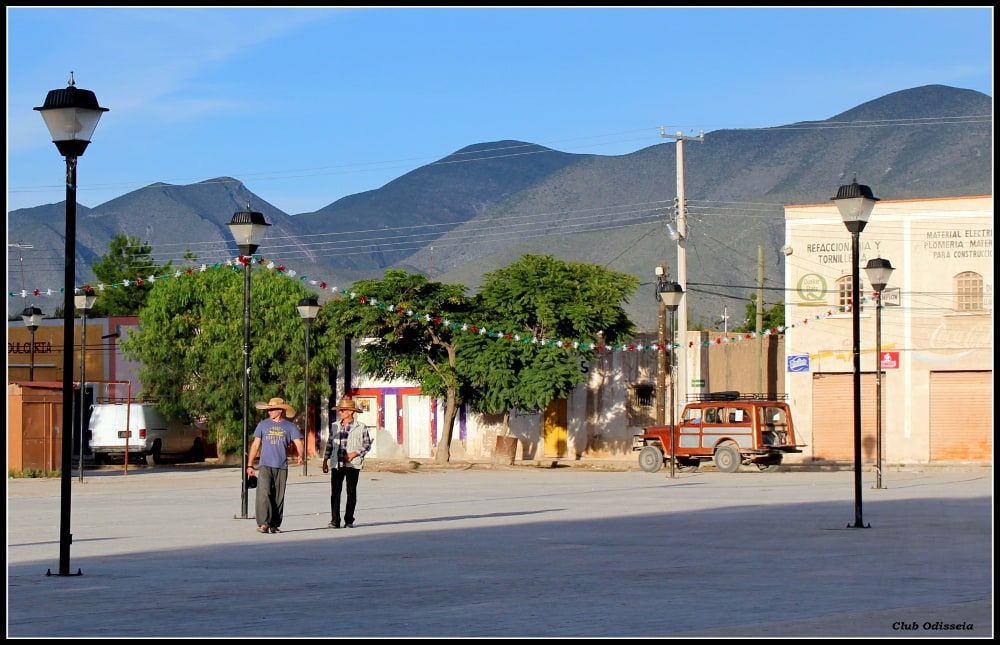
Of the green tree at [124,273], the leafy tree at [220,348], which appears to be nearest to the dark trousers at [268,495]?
the leafy tree at [220,348]

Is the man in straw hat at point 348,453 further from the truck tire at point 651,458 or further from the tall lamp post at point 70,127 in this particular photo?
the truck tire at point 651,458

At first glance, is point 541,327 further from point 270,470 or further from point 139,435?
point 270,470

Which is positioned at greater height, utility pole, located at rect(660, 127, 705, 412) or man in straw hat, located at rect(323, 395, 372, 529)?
utility pole, located at rect(660, 127, 705, 412)

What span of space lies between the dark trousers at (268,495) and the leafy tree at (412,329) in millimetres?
27484

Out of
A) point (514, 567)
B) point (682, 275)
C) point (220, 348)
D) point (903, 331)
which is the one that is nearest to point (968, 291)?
point (903, 331)

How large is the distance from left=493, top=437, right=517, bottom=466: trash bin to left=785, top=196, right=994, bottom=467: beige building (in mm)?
9360

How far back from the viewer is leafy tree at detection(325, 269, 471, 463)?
1861 inches

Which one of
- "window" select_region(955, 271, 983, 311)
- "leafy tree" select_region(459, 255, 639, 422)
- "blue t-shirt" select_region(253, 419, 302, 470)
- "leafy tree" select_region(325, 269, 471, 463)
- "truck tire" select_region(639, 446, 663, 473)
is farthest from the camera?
"leafy tree" select_region(325, 269, 471, 463)

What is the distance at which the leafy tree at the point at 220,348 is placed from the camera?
5009cm

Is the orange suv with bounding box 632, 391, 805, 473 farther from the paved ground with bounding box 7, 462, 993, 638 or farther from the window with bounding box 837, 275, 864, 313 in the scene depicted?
the paved ground with bounding box 7, 462, 993, 638

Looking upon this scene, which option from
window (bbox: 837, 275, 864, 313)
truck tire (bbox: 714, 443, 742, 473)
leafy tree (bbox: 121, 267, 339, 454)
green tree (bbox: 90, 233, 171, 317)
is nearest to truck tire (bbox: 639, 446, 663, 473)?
truck tire (bbox: 714, 443, 742, 473)

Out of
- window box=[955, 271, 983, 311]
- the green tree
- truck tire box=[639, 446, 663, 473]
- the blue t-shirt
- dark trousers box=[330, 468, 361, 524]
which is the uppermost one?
the green tree

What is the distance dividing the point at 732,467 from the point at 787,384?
35.2 feet

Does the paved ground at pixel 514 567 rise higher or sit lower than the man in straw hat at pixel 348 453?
lower
